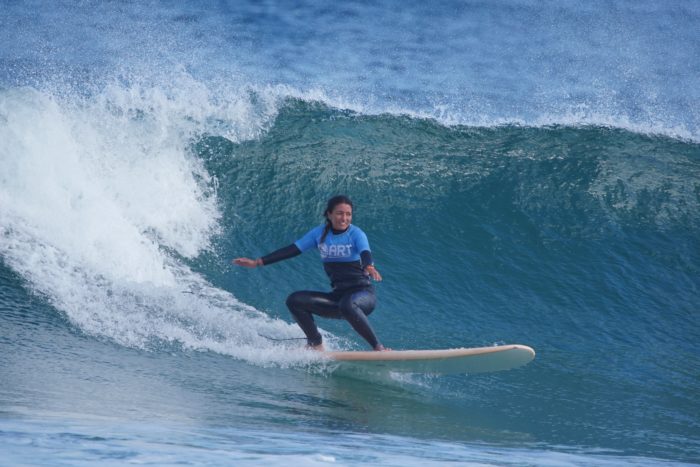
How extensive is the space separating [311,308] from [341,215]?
0.75m

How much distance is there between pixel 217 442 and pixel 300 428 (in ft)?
2.90

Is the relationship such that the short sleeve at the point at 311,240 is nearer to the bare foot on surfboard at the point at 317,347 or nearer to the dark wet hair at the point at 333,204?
the dark wet hair at the point at 333,204

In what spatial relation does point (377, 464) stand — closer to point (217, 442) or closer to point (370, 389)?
point (217, 442)

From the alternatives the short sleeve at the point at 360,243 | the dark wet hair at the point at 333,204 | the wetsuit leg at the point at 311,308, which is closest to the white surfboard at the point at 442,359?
the wetsuit leg at the point at 311,308

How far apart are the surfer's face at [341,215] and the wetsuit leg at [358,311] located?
1.72 feet

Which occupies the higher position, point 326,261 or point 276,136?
point 276,136

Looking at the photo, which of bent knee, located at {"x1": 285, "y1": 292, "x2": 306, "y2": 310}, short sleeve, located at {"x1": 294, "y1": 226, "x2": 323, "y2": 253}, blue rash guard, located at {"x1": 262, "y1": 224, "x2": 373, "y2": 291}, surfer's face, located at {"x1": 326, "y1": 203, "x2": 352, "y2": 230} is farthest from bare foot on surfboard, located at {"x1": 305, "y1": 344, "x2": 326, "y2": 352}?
surfer's face, located at {"x1": 326, "y1": 203, "x2": 352, "y2": 230}

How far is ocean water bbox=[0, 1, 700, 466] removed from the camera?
438 centimetres

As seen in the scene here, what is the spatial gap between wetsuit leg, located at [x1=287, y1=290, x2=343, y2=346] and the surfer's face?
55cm

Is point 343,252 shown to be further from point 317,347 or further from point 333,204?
point 317,347

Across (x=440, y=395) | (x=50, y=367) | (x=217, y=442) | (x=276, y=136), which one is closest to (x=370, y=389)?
(x=440, y=395)

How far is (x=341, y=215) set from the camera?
618cm

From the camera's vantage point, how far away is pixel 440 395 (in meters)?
5.95

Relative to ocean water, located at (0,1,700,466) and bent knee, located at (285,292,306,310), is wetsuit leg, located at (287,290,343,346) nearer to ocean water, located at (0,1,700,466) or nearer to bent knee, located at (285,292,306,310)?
bent knee, located at (285,292,306,310)
